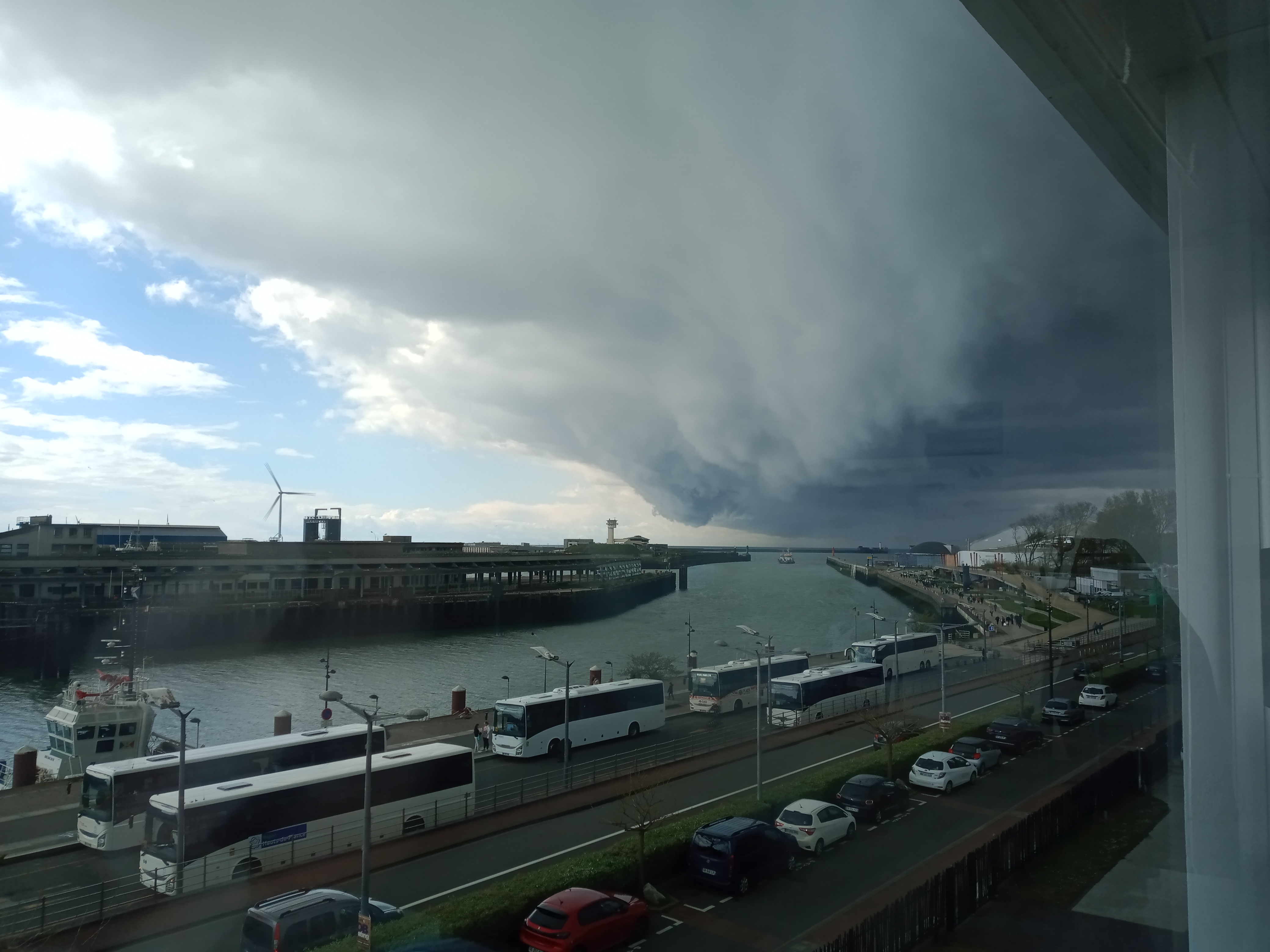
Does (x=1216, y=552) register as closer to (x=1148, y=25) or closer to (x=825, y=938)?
(x=1148, y=25)

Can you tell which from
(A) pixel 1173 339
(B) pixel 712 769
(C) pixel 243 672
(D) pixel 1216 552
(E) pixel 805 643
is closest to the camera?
(D) pixel 1216 552

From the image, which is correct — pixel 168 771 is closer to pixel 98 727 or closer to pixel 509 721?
pixel 98 727

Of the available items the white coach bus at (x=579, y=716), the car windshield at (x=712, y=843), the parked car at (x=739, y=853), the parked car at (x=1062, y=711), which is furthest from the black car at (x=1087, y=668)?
the white coach bus at (x=579, y=716)

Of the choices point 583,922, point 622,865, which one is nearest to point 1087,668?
point 622,865

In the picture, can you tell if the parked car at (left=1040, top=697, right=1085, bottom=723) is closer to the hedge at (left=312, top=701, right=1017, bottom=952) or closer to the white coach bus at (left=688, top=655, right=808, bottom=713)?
the hedge at (left=312, top=701, right=1017, bottom=952)

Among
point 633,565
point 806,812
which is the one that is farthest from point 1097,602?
point 633,565
